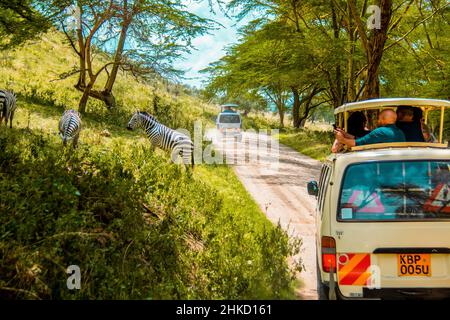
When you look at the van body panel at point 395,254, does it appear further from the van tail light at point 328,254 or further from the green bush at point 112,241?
the green bush at point 112,241

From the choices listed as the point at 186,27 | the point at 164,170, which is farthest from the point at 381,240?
the point at 186,27

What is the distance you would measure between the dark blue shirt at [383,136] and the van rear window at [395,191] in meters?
1.09

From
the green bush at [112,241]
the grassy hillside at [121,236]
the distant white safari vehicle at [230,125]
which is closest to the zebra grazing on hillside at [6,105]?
the grassy hillside at [121,236]

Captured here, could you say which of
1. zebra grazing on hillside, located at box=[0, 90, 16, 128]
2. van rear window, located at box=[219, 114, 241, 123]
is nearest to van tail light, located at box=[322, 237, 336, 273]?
zebra grazing on hillside, located at box=[0, 90, 16, 128]

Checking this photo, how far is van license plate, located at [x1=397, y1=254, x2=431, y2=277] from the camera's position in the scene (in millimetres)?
4449

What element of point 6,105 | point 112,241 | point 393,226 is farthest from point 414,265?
point 6,105

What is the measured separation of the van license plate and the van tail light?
2.13 ft

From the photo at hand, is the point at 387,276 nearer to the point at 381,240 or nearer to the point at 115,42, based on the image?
the point at 381,240

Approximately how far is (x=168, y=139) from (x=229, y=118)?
55.9ft

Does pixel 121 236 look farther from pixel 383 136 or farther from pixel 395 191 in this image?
pixel 383 136

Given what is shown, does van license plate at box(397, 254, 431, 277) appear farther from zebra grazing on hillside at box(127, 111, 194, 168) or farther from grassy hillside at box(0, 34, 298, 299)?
zebra grazing on hillside at box(127, 111, 194, 168)

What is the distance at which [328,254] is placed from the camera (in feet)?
15.1

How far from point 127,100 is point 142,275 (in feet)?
87.4

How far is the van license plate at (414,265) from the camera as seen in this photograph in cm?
445
